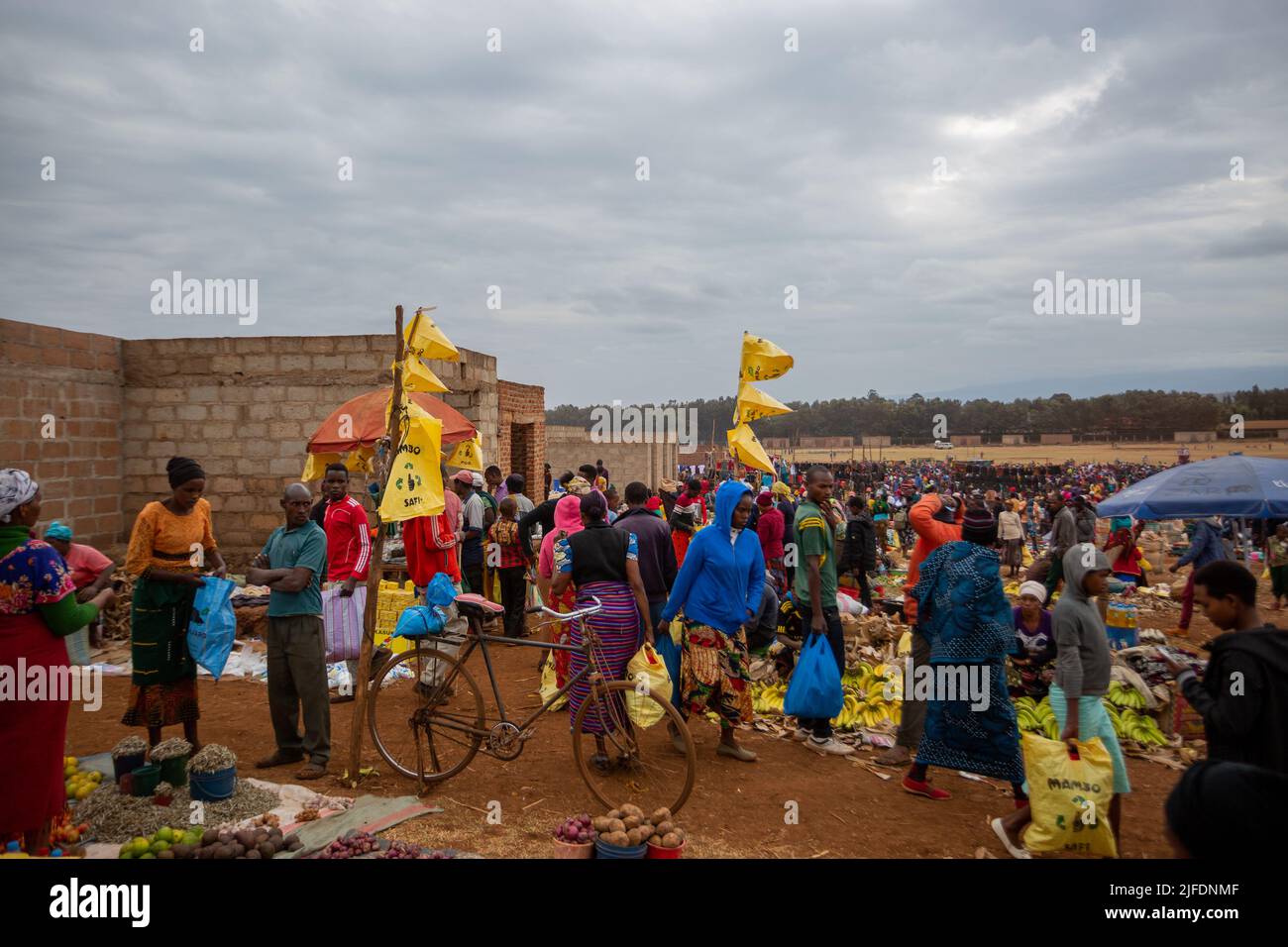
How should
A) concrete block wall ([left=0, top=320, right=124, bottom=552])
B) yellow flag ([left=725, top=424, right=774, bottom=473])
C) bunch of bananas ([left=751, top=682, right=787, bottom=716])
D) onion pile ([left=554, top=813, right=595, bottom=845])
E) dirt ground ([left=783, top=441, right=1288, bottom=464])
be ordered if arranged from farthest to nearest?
dirt ground ([left=783, top=441, right=1288, bottom=464]) < concrete block wall ([left=0, top=320, right=124, bottom=552]) < bunch of bananas ([left=751, top=682, right=787, bottom=716]) < yellow flag ([left=725, top=424, right=774, bottom=473]) < onion pile ([left=554, top=813, right=595, bottom=845])

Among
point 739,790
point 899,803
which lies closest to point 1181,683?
point 899,803

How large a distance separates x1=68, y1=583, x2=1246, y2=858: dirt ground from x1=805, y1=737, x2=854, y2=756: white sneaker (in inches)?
4.2

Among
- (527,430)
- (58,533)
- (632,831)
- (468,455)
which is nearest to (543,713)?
(632,831)

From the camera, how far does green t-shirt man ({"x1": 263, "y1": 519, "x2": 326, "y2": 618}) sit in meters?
5.11

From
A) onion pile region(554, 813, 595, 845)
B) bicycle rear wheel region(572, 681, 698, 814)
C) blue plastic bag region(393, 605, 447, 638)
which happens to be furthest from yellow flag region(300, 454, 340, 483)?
onion pile region(554, 813, 595, 845)

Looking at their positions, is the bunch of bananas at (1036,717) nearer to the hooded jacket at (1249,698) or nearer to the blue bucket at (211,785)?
the hooded jacket at (1249,698)

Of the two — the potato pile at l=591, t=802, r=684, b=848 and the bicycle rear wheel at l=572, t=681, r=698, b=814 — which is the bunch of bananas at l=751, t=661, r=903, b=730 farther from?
the potato pile at l=591, t=802, r=684, b=848

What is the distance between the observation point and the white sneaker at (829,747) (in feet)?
19.5

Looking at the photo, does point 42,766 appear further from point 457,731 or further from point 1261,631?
point 1261,631

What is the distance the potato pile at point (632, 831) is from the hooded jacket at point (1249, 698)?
2337 mm

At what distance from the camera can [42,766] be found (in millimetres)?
3656

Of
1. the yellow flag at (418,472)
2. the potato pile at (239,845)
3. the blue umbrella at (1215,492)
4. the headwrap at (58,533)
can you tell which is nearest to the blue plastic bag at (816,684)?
the yellow flag at (418,472)

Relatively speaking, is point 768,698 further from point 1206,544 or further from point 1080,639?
point 1206,544

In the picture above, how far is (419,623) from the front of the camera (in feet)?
16.1
